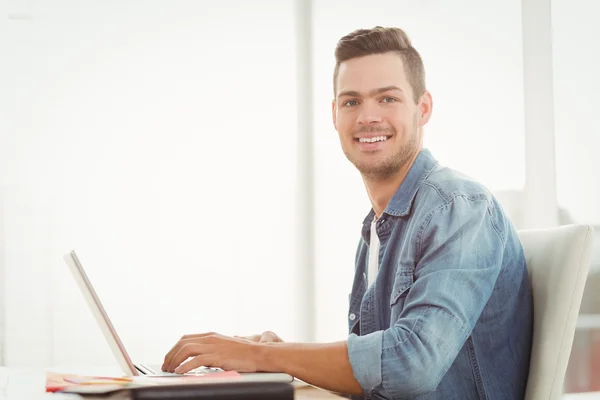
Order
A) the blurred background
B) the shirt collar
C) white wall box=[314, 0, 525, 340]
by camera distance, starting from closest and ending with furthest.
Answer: the shirt collar < white wall box=[314, 0, 525, 340] < the blurred background

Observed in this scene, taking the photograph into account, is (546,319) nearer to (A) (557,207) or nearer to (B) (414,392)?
(B) (414,392)

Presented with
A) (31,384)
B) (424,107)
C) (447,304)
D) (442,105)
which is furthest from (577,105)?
(31,384)

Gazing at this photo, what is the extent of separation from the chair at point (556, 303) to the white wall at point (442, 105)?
56.3 inches

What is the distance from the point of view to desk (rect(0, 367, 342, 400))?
0.94 m

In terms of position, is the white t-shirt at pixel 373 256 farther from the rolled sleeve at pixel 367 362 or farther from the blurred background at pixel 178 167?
the blurred background at pixel 178 167

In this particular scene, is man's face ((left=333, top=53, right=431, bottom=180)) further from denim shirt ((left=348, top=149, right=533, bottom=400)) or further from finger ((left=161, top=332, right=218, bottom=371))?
finger ((left=161, top=332, right=218, bottom=371))

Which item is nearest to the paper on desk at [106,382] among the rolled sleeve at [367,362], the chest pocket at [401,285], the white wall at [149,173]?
the rolled sleeve at [367,362]

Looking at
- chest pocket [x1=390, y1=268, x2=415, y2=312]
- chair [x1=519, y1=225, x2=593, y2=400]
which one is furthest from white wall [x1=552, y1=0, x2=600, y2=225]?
chest pocket [x1=390, y1=268, x2=415, y2=312]

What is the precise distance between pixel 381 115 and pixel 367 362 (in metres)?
0.62

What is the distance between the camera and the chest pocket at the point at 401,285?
1275mm

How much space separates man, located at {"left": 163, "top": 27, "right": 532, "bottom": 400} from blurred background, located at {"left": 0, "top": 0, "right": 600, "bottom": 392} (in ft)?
5.04

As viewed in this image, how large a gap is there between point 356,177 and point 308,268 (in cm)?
66

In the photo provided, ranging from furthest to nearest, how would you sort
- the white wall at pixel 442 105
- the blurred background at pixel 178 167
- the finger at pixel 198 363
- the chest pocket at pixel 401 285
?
the blurred background at pixel 178 167
the white wall at pixel 442 105
the chest pocket at pixel 401 285
the finger at pixel 198 363

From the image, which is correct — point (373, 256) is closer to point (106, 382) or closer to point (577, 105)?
point (106, 382)
